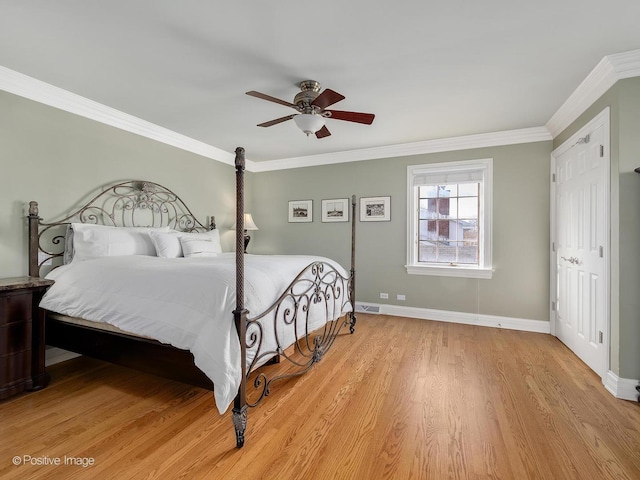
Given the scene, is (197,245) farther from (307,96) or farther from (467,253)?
(467,253)

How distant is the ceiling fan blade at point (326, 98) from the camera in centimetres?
223

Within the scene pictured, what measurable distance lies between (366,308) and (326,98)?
3205mm

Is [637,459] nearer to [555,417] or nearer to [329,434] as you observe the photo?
[555,417]

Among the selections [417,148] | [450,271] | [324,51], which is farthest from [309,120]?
[450,271]

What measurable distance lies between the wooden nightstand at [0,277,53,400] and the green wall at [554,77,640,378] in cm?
437

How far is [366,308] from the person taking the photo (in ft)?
15.2

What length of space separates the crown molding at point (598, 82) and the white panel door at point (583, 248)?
0.30 meters

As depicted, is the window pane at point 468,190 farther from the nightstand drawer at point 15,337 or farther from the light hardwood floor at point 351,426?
the nightstand drawer at point 15,337

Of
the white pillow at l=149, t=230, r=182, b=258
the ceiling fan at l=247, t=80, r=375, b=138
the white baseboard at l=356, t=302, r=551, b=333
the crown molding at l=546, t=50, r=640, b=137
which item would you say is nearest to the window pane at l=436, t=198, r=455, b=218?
the white baseboard at l=356, t=302, r=551, b=333

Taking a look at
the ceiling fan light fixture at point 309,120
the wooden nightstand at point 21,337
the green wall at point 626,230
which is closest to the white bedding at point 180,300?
the wooden nightstand at point 21,337

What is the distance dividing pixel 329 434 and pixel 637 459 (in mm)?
1630

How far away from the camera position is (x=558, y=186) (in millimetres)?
3482

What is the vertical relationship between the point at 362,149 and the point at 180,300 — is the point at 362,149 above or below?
above

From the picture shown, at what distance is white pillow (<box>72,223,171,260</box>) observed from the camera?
9.03 feet
